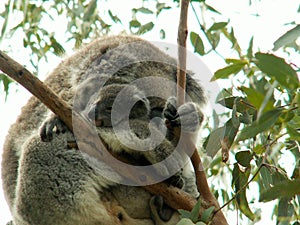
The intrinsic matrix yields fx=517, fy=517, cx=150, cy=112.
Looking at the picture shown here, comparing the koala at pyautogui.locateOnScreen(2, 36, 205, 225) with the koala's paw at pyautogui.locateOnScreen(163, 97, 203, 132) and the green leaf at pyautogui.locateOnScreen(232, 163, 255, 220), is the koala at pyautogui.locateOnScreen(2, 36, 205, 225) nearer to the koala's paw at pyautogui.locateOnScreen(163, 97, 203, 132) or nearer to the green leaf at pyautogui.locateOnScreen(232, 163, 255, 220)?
the koala's paw at pyautogui.locateOnScreen(163, 97, 203, 132)

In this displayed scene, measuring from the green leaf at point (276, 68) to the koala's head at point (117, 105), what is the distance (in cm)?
132

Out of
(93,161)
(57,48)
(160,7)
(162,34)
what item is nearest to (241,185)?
(93,161)

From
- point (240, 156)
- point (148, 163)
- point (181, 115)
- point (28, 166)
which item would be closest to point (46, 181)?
point (28, 166)

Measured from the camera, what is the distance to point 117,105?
2746 mm

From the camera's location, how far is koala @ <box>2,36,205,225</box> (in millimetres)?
2525

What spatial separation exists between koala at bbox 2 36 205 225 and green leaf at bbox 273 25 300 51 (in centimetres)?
88

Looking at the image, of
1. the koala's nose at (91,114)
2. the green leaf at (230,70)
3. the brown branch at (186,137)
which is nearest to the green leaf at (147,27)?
the koala's nose at (91,114)

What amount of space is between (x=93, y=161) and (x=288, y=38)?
1274 mm

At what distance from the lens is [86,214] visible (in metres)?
2.51

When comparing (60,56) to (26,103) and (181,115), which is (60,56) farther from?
(181,115)

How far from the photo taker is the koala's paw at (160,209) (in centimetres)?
250

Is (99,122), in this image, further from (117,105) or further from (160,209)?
(160,209)

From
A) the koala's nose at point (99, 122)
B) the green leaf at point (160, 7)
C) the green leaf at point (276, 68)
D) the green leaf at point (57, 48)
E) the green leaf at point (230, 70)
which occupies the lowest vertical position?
the koala's nose at point (99, 122)

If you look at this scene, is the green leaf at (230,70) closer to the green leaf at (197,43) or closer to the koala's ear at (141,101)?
the green leaf at (197,43)
